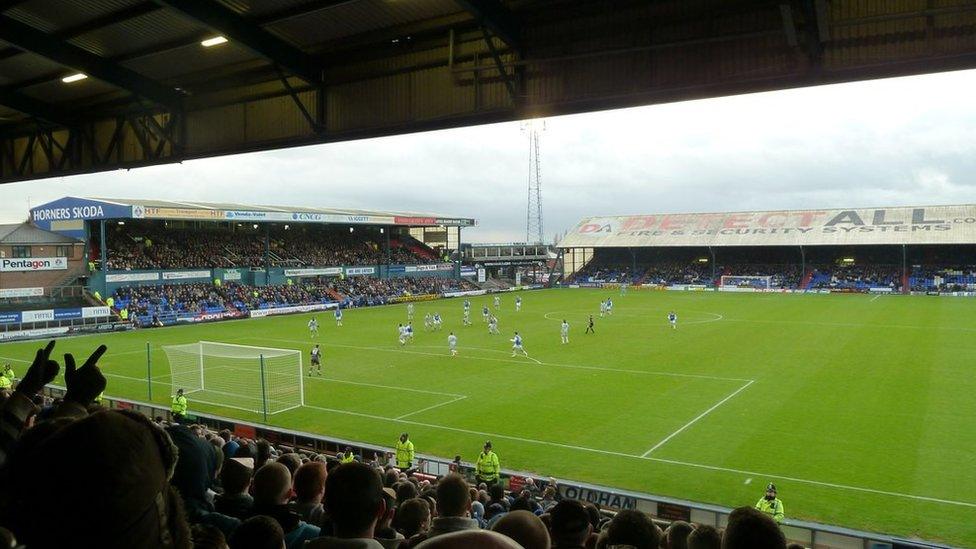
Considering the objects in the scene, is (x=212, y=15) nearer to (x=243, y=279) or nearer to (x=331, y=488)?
(x=331, y=488)

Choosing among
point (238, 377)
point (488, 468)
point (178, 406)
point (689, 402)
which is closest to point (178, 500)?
point (488, 468)

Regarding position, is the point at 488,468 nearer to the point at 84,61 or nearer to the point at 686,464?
the point at 686,464

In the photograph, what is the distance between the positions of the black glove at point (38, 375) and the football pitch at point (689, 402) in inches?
524

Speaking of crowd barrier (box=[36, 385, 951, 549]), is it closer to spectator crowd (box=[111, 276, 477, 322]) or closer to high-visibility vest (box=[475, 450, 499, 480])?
high-visibility vest (box=[475, 450, 499, 480])

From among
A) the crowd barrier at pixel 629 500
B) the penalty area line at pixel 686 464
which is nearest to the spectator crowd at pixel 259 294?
the crowd barrier at pixel 629 500

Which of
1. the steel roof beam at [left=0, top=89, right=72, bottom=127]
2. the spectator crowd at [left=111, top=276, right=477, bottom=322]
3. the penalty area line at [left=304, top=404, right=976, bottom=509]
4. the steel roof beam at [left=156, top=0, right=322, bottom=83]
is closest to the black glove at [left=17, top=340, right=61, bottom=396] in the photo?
the steel roof beam at [left=156, top=0, right=322, bottom=83]

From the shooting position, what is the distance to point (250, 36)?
33.6ft

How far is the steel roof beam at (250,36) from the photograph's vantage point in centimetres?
927

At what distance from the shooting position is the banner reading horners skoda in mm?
68000

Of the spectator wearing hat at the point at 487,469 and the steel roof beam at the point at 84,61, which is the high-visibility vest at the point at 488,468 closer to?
the spectator wearing hat at the point at 487,469

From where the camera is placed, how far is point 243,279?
60344 mm

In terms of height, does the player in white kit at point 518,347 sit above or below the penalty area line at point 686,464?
above

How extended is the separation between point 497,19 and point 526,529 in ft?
25.9

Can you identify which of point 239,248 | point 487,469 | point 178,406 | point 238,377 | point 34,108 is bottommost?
point 238,377
